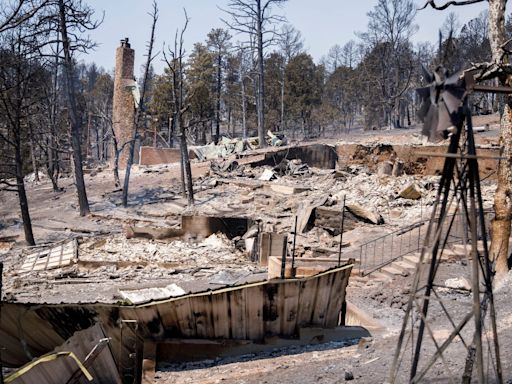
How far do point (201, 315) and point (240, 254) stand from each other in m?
7.77

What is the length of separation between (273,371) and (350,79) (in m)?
45.9

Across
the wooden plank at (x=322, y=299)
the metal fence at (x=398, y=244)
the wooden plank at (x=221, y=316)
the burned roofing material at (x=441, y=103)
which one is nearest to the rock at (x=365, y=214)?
the metal fence at (x=398, y=244)

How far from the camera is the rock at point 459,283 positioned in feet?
38.1

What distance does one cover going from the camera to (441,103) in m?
5.00

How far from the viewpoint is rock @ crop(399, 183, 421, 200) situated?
63.2 feet

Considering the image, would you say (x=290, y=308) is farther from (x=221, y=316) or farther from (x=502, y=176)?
(x=502, y=176)

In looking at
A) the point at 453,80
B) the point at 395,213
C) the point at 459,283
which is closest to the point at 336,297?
the point at 459,283

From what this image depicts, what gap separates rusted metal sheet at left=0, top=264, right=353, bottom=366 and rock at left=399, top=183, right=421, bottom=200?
1063 cm

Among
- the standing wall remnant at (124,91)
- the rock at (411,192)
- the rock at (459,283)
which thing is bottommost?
the rock at (459,283)

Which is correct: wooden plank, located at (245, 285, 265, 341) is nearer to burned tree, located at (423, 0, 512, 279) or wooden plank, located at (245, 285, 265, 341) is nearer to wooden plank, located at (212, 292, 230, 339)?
wooden plank, located at (212, 292, 230, 339)

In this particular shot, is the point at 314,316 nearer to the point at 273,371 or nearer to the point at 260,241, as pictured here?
the point at 273,371

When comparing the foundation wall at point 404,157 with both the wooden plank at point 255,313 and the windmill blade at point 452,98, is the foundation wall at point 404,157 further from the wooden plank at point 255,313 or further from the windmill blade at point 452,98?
the windmill blade at point 452,98

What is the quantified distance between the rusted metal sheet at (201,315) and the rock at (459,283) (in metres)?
3.43

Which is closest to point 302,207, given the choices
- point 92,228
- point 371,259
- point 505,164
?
point 371,259
